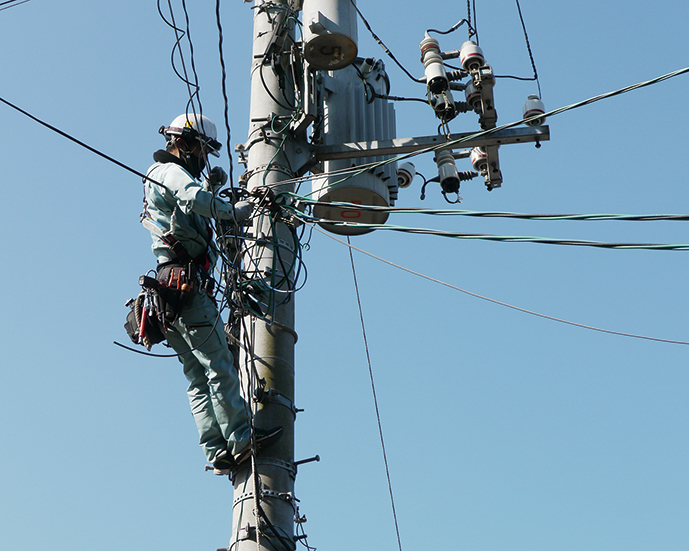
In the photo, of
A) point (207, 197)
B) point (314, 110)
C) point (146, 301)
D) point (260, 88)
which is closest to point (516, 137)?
point (314, 110)

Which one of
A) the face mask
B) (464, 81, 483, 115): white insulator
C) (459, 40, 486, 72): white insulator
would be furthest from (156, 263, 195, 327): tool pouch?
(459, 40, 486, 72): white insulator

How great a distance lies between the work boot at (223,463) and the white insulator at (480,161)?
3.64m

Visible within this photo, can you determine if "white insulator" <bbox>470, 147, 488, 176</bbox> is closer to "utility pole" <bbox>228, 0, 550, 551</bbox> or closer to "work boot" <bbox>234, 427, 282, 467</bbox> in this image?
"utility pole" <bbox>228, 0, 550, 551</bbox>

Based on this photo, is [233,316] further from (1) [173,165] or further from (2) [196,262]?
(1) [173,165]

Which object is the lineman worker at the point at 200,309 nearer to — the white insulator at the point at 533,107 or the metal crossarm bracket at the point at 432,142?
the metal crossarm bracket at the point at 432,142

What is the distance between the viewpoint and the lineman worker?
4.96 meters

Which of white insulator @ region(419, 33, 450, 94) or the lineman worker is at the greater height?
white insulator @ region(419, 33, 450, 94)

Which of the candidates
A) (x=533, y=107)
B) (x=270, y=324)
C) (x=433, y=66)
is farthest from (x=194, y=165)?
(x=533, y=107)

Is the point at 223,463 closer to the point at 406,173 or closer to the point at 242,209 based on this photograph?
the point at 242,209

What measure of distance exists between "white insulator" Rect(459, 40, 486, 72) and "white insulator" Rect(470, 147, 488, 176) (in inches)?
41.7

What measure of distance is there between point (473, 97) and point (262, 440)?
9.90 feet

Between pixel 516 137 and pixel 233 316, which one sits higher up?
pixel 516 137

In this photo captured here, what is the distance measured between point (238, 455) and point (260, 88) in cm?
270

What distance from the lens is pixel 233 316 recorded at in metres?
5.58
